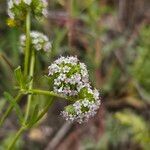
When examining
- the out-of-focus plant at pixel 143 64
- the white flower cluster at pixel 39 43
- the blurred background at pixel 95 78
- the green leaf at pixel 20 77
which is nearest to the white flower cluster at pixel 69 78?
the green leaf at pixel 20 77

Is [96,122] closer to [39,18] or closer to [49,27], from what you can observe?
[49,27]

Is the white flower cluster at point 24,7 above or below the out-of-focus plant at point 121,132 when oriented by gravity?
below

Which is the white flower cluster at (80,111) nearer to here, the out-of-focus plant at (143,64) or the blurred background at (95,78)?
the blurred background at (95,78)

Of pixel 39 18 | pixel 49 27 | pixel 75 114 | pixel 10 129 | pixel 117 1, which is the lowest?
pixel 75 114

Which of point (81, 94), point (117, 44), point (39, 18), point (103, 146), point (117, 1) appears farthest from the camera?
point (117, 1)

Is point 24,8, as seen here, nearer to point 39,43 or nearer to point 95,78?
point 39,43

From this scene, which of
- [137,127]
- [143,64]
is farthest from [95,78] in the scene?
[137,127]

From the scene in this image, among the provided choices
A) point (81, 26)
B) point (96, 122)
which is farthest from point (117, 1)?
point (96, 122)

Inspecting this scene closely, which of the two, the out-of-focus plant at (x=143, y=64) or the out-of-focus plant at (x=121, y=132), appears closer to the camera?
the out-of-focus plant at (x=121, y=132)
